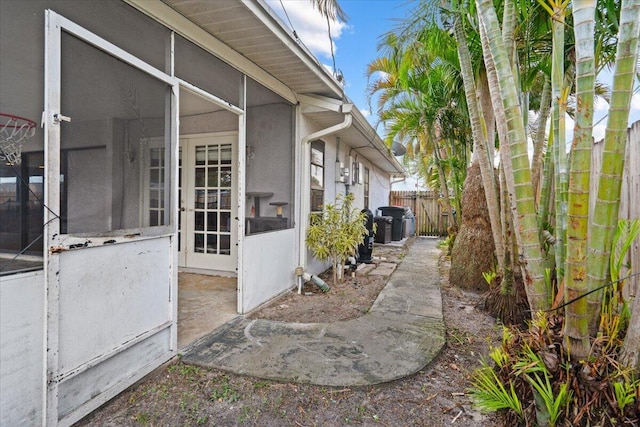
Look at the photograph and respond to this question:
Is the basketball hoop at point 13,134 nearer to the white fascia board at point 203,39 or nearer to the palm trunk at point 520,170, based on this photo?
the white fascia board at point 203,39

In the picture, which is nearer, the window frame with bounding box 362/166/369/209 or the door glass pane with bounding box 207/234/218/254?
the door glass pane with bounding box 207/234/218/254

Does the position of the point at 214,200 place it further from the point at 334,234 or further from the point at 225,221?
the point at 334,234

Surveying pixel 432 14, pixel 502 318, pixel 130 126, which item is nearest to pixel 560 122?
pixel 432 14

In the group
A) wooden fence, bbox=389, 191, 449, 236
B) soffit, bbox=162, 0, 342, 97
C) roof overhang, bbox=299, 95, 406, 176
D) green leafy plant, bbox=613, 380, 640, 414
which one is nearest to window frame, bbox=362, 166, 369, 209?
roof overhang, bbox=299, 95, 406, 176

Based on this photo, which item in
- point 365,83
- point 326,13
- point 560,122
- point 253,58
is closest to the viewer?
point 560,122

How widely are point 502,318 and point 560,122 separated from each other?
2.44 metres

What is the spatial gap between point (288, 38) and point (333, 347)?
116 inches

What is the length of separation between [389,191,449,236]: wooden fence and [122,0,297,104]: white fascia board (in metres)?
10.2

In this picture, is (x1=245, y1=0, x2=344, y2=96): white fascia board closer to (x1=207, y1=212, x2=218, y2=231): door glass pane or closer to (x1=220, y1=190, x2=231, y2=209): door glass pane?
(x1=220, y1=190, x2=231, y2=209): door glass pane

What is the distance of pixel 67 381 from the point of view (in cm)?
187

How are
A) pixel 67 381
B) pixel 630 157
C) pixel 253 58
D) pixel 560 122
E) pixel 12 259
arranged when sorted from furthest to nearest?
pixel 253 58, pixel 630 157, pixel 560 122, pixel 67 381, pixel 12 259

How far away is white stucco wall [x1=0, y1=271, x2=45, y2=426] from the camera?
1596mm

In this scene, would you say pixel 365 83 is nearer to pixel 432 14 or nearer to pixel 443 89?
pixel 443 89

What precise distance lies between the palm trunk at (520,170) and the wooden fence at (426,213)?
10940 mm
